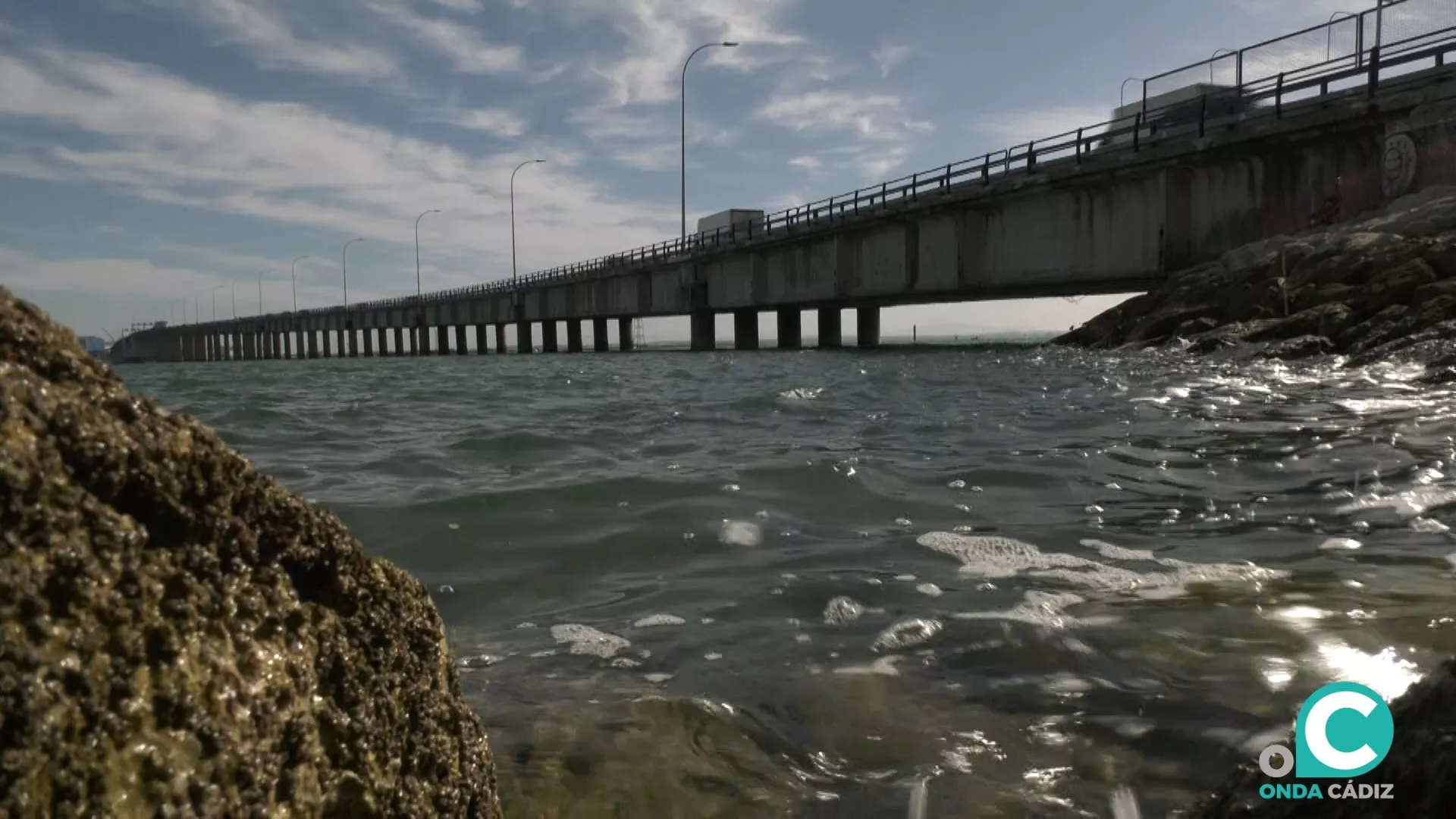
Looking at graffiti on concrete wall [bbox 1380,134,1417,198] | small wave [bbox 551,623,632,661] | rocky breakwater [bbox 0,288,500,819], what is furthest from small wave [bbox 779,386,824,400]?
graffiti on concrete wall [bbox 1380,134,1417,198]

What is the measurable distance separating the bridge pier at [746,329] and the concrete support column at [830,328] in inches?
133

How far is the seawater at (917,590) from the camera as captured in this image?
2686 millimetres

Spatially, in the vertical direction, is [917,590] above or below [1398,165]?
below

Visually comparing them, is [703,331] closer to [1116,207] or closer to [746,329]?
[746,329]

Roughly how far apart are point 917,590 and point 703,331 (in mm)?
43743

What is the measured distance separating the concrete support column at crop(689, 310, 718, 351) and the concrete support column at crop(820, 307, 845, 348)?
5461 mm

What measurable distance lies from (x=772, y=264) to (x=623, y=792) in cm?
3848

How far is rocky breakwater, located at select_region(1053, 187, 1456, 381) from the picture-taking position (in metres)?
13.2

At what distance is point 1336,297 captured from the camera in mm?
15812

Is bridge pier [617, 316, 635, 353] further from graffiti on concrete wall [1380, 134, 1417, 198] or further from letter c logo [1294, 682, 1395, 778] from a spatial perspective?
letter c logo [1294, 682, 1395, 778]

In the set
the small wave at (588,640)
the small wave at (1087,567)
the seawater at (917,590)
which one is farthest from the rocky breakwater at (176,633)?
the small wave at (1087,567)

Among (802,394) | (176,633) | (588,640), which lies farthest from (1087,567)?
(802,394)

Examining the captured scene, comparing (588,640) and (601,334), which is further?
(601,334)

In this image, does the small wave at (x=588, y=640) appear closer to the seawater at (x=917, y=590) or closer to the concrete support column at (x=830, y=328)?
the seawater at (x=917, y=590)
